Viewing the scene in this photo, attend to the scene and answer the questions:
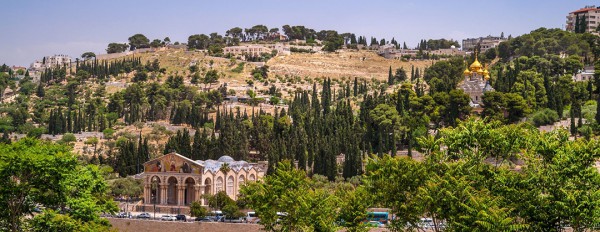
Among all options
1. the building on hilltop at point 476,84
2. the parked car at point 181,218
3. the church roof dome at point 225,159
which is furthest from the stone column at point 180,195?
the building on hilltop at point 476,84

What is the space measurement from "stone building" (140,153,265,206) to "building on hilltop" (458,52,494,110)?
29655mm

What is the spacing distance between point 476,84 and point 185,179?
38635 millimetres

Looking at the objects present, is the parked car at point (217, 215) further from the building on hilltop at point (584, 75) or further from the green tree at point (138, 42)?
the green tree at point (138, 42)

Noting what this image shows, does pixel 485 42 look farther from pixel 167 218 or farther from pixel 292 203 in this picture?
pixel 292 203

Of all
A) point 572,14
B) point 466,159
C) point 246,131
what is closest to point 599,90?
point 246,131

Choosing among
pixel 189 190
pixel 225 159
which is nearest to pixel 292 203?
pixel 189 190

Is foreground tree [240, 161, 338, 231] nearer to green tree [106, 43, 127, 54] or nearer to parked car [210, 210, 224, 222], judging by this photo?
parked car [210, 210, 224, 222]

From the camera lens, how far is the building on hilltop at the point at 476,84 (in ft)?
A: 306

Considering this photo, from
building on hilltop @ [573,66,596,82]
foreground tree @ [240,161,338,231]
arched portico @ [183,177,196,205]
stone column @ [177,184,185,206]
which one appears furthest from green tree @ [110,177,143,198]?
building on hilltop @ [573,66,596,82]

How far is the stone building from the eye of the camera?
7181 cm

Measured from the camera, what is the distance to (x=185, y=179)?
72.4 meters

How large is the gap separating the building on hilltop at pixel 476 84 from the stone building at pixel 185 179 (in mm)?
29655

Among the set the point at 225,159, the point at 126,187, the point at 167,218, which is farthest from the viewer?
the point at 225,159

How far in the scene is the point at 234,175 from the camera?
73.9 metres
